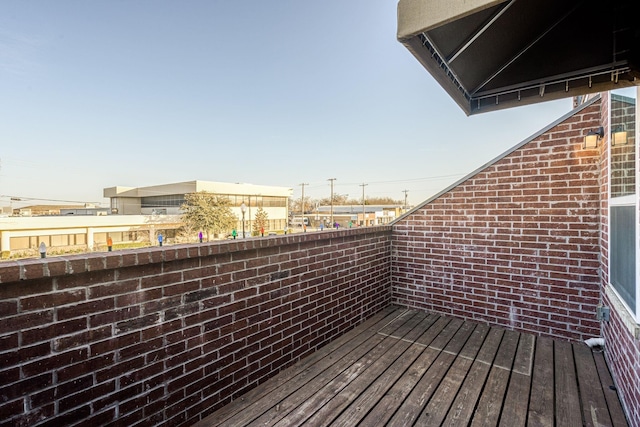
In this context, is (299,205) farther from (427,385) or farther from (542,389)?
(542,389)

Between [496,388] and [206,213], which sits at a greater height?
[206,213]

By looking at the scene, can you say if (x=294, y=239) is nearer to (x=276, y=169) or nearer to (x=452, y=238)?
(x=452, y=238)

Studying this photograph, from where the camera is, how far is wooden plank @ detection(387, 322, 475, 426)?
1771mm

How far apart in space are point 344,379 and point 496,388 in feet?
3.55

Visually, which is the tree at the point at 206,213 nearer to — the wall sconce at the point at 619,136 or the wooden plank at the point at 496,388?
the wooden plank at the point at 496,388

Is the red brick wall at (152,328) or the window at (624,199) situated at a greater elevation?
the window at (624,199)

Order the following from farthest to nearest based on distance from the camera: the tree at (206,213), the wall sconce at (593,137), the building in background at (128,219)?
the tree at (206,213) < the building in background at (128,219) < the wall sconce at (593,137)

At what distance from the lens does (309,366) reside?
237cm

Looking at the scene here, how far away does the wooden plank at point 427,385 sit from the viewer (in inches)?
69.7

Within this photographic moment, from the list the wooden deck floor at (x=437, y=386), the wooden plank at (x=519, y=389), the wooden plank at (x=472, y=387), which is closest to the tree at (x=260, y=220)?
the wooden deck floor at (x=437, y=386)

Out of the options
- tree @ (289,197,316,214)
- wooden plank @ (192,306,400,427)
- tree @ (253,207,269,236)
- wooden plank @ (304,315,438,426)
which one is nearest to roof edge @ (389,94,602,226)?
wooden plank @ (192,306,400,427)

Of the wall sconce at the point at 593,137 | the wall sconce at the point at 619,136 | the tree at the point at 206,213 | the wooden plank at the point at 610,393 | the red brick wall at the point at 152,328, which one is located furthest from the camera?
the tree at the point at 206,213

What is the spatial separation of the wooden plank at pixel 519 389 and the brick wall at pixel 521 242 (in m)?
0.50

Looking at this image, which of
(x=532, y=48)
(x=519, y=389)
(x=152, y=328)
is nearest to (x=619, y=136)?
(x=532, y=48)
